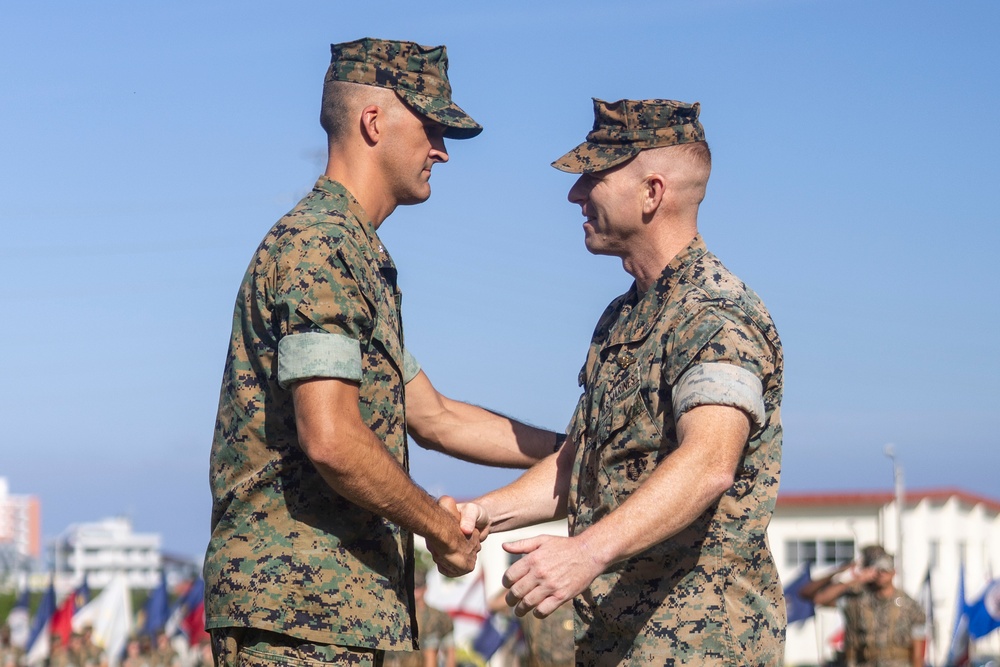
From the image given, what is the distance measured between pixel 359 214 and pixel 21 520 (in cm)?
19602

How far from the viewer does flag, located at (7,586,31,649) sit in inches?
1061

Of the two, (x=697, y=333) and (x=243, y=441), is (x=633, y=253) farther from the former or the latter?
(x=243, y=441)

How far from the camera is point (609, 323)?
205 inches

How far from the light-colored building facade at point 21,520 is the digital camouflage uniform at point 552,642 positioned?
18093cm

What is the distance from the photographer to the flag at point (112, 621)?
26.9m

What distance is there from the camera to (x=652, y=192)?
4902 mm

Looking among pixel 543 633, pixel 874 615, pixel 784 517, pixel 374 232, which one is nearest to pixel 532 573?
pixel 374 232

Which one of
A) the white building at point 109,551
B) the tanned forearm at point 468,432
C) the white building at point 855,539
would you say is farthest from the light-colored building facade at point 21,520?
the tanned forearm at point 468,432

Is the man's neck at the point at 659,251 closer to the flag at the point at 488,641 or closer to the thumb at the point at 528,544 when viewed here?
the thumb at the point at 528,544

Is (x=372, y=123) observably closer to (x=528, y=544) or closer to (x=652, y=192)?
(x=652, y=192)

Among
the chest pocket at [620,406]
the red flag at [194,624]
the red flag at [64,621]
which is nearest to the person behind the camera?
the chest pocket at [620,406]

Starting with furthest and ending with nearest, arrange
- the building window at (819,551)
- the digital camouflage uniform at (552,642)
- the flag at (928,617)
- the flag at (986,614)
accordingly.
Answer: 1. the building window at (819,551)
2. the flag at (986,614)
3. the flag at (928,617)
4. the digital camouflage uniform at (552,642)

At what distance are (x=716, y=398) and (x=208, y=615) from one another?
168 cm

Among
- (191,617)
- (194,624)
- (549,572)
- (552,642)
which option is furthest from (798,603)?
(549,572)
